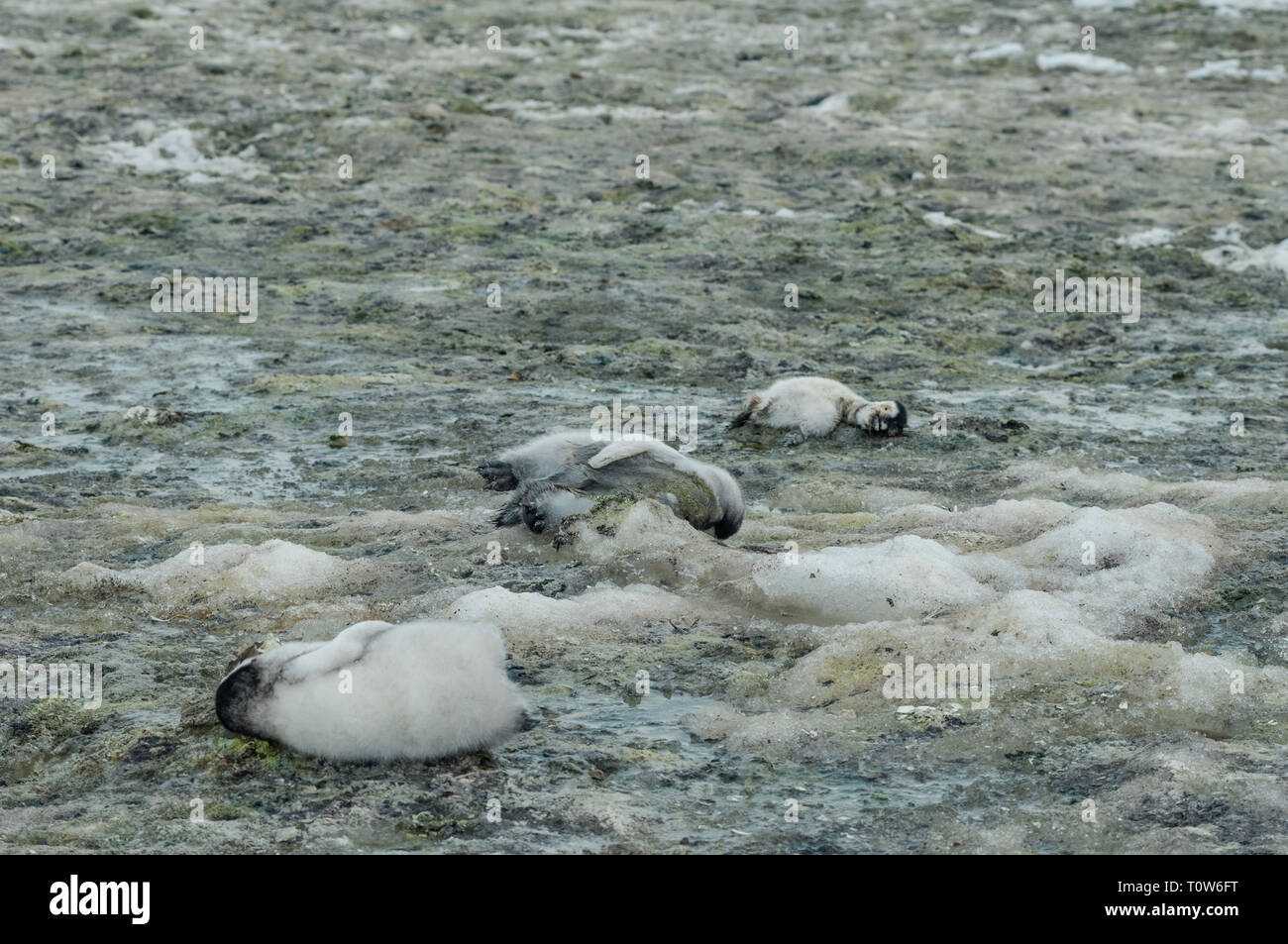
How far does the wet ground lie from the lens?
333 centimetres

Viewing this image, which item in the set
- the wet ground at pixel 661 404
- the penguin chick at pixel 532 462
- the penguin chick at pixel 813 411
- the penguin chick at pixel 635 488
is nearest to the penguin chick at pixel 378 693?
the wet ground at pixel 661 404

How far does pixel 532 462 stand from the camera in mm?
5496

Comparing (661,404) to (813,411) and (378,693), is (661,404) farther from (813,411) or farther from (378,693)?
(378,693)

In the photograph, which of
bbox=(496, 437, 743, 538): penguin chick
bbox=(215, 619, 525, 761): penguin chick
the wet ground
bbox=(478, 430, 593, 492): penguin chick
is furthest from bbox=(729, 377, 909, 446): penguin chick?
bbox=(215, 619, 525, 761): penguin chick

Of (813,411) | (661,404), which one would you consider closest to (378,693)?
(813,411)

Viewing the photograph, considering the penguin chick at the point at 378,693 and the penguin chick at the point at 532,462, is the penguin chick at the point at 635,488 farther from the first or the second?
the penguin chick at the point at 378,693

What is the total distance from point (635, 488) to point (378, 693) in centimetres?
192

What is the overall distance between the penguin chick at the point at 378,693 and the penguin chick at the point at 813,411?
3.36m

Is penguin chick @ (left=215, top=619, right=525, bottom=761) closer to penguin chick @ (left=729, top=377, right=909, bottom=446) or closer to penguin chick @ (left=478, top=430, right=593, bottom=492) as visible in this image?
penguin chick @ (left=478, top=430, right=593, bottom=492)

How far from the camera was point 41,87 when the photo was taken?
12.8m
